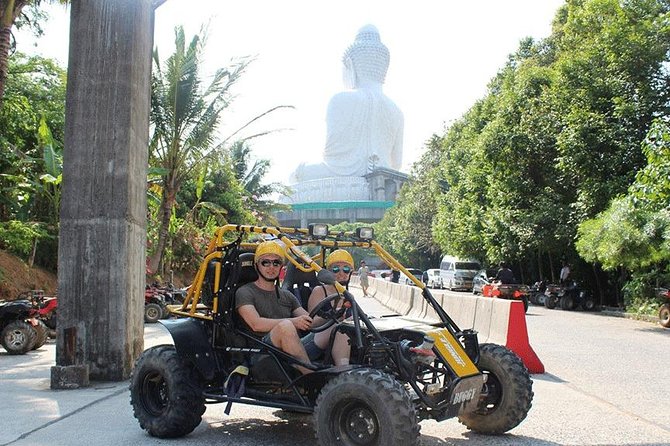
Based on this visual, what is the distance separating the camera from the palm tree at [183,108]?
18.9 meters

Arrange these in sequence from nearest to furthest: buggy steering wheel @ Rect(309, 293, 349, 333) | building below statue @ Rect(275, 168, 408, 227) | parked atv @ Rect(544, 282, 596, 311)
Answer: buggy steering wheel @ Rect(309, 293, 349, 333) → parked atv @ Rect(544, 282, 596, 311) → building below statue @ Rect(275, 168, 408, 227)

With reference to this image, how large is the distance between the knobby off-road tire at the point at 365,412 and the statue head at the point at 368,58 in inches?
3057

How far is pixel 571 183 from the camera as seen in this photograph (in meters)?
28.6

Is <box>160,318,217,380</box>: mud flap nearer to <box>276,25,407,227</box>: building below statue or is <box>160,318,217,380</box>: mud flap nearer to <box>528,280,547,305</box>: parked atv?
<box>528,280,547,305</box>: parked atv

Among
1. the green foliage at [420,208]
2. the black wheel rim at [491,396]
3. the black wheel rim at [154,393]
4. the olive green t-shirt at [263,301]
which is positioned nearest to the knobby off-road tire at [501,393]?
the black wheel rim at [491,396]

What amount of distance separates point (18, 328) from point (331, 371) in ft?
28.2

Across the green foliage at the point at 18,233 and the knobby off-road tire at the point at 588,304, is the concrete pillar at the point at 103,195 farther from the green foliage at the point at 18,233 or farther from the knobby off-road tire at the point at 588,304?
the knobby off-road tire at the point at 588,304

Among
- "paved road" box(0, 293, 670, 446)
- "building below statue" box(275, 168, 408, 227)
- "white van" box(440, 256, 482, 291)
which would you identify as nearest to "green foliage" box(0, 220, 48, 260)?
"paved road" box(0, 293, 670, 446)

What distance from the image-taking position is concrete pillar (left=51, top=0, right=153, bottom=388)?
910 centimetres

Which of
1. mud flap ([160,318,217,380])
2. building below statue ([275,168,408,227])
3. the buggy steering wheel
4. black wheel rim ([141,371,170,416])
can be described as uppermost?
building below statue ([275,168,408,227])

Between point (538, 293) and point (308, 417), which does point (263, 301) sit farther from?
point (538, 293)

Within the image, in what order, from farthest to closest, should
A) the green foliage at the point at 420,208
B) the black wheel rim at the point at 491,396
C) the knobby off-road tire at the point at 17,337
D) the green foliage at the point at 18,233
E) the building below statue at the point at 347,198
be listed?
the building below statue at the point at 347,198
the green foliage at the point at 420,208
the green foliage at the point at 18,233
the knobby off-road tire at the point at 17,337
the black wheel rim at the point at 491,396

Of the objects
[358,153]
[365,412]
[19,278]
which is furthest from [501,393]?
[358,153]

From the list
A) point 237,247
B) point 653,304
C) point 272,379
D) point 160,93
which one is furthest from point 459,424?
point 653,304
